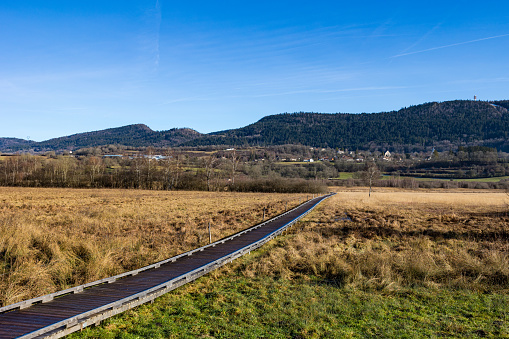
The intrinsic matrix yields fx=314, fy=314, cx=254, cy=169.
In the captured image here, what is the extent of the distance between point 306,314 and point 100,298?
580 centimetres

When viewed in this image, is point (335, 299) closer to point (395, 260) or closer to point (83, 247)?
point (395, 260)

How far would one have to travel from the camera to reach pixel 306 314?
8656mm

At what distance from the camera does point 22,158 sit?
265 ft

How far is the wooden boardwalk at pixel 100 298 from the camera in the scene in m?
7.09

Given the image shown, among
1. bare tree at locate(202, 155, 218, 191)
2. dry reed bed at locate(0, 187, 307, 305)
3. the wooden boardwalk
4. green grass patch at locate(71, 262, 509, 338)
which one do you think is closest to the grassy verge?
green grass patch at locate(71, 262, 509, 338)

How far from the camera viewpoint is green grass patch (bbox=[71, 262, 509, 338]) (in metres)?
7.64

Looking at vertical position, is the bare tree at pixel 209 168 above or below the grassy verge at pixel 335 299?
above

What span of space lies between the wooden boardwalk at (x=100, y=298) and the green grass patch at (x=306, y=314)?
0.97ft

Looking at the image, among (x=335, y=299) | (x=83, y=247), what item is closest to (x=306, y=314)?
(x=335, y=299)

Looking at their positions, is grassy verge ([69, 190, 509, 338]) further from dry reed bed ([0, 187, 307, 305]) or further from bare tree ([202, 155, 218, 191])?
bare tree ([202, 155, 218, 191])

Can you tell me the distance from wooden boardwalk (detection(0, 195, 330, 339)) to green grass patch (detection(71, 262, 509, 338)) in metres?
0.30

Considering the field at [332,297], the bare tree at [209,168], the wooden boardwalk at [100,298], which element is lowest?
the field at [332,297]

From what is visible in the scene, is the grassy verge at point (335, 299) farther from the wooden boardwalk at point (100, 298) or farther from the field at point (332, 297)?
the wooden boardwalk at point (100, 298)

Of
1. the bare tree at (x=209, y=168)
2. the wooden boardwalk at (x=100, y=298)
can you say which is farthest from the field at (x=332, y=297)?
the bare tree at (x=209, y=168)
